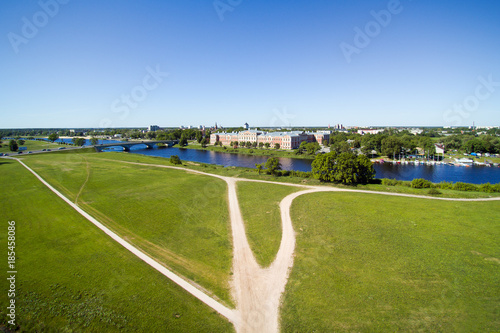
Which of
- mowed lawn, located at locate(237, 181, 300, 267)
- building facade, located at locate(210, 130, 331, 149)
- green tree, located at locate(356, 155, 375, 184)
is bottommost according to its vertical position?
mowed lawn, located at locate(237, 181, 300, 267)

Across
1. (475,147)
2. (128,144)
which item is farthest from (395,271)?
(128,144)

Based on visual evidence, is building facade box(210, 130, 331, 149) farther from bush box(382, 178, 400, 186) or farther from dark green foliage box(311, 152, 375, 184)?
bush box(382, 178, 400, 186)

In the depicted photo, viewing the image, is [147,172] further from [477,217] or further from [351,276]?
[477,217]

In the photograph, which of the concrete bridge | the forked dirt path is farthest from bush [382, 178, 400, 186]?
the concrete bridge

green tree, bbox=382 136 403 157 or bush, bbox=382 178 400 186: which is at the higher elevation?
green tree, bbox=382 136 403 157

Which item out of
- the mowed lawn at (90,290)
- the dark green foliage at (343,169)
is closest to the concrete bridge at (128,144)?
the mowed lawn at (90,290)

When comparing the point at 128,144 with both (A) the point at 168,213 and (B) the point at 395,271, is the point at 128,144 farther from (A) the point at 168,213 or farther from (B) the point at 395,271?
(B) the point at 395,271

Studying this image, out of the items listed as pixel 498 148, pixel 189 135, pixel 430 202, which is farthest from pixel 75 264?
pixel 189 135
